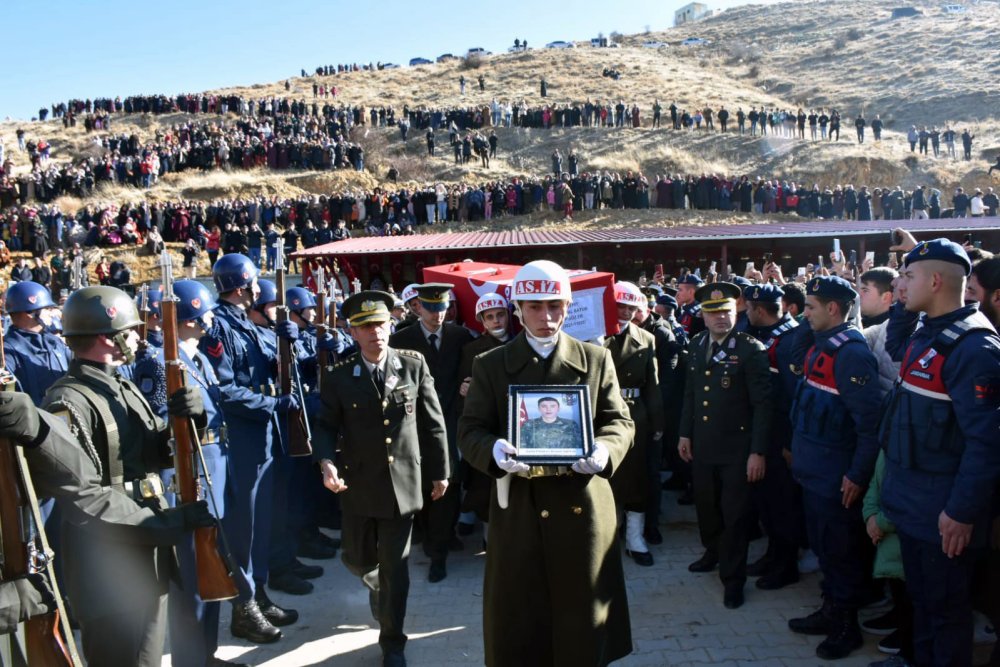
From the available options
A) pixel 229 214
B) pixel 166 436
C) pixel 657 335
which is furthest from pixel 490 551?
pixel 229 214

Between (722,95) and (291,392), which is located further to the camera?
(722,95)

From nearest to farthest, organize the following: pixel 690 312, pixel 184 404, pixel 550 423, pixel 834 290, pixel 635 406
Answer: pixel 550 423
pixel 184 404
pixel 834 290
pixel 635 406
pixel 690 312

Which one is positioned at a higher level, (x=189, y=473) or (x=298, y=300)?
(x=298, y=300)

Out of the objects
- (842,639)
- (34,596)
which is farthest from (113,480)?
(842,639)

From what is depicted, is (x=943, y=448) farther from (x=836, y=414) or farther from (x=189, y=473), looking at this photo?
(x=189, y=473)

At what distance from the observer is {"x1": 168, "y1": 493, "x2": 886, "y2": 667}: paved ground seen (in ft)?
14.9

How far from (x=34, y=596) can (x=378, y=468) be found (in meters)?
2.10

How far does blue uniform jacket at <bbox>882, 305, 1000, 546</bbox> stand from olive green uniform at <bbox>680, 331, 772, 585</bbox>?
1335mm

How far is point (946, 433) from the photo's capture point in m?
3.59

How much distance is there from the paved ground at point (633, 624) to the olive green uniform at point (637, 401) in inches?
24.9

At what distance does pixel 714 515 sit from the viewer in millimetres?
5629

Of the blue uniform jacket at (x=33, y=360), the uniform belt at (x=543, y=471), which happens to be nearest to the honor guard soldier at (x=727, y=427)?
the uniform belt at (x=543, y=471)

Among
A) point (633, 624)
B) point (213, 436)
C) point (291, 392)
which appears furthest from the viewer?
point (291, 392)

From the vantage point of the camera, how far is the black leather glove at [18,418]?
8.20 ft
